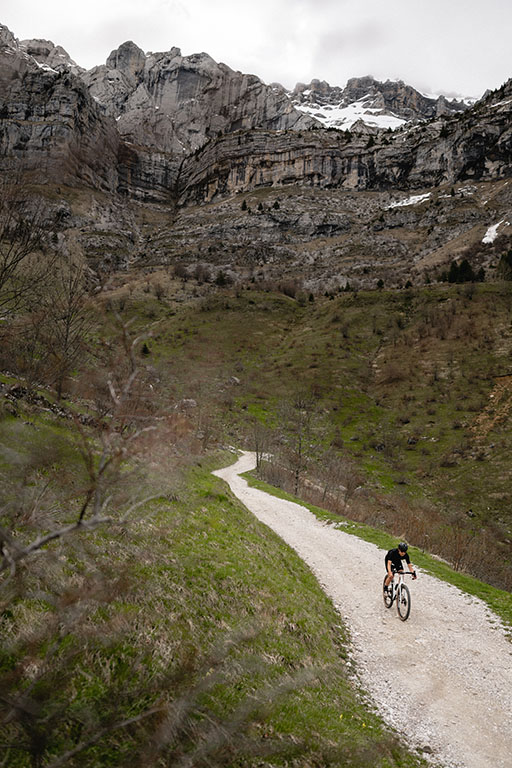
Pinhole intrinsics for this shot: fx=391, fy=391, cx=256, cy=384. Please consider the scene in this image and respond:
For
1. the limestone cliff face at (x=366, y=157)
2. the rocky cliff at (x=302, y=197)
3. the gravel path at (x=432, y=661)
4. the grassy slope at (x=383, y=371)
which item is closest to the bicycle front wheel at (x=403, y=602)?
the gravel path at (x=432, y=661)

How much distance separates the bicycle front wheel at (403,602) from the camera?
1005 centimetres

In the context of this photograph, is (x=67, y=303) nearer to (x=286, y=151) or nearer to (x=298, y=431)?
(x=298, y=431)

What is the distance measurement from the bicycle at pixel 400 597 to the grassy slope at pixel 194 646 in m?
1.64

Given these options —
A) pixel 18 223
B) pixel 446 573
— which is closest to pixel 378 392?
pixel 446 573

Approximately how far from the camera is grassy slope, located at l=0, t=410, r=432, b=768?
228 cm

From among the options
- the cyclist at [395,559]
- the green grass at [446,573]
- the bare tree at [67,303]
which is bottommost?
the green grass at [446,573]

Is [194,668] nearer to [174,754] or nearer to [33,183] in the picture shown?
[174,754]

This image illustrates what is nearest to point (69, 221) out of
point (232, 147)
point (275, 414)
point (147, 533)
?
point (232, 147)

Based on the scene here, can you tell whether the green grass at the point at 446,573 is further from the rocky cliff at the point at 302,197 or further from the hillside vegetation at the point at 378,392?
the rocky cliff at the point at 302,197

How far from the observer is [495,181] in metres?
121

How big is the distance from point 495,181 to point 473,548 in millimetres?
137804

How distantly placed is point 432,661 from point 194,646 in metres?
5.89

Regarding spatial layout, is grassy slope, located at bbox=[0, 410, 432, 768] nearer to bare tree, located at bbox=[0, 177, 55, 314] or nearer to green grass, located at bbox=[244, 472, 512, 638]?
green grass, located at bbox=[244, 472, 512, 638]

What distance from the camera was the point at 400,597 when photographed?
10477 millimetres
